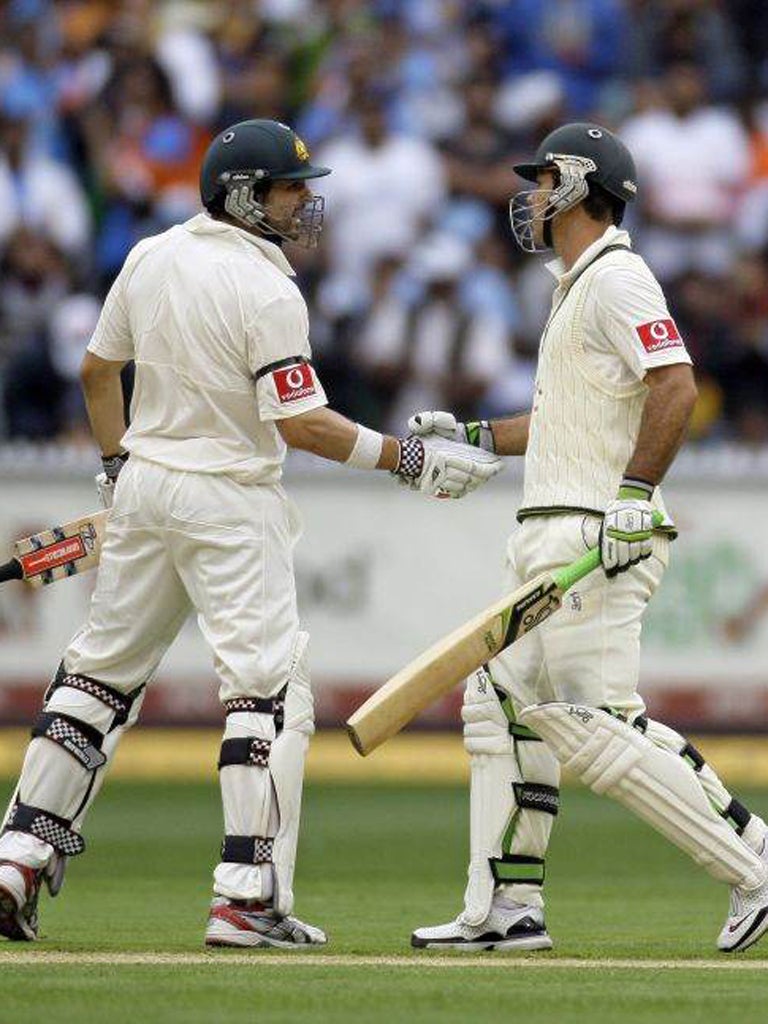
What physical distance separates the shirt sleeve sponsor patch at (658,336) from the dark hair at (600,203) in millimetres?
451

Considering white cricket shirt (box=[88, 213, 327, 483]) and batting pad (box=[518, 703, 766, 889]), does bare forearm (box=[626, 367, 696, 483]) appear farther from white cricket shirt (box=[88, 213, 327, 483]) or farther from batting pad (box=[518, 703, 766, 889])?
white cricket shirt (box=[88, 213, 327, 483])

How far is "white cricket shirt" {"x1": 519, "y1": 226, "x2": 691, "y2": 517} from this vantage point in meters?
6.05

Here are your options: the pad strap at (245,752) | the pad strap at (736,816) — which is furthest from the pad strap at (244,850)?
the pad strap at (736,816)

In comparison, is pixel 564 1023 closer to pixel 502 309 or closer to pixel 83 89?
pixel 502 309

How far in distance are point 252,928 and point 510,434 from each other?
148 cm

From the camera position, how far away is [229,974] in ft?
17.7

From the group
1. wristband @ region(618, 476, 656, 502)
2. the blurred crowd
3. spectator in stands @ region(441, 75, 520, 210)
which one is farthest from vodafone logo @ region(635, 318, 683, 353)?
spectator in stands @ region(441, 75, 520, 210)

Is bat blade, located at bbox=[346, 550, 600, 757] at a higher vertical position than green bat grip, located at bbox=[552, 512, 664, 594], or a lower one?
lower

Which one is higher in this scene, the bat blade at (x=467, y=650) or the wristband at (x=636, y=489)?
the wristband at (x=636, y=489)

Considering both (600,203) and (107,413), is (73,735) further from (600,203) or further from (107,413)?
(600,203)

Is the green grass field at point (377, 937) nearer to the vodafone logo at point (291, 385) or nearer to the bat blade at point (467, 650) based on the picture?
the bat blade at point (467, 650)

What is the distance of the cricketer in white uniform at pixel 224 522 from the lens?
6.03 meters

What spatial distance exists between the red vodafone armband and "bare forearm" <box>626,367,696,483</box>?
2.51ft

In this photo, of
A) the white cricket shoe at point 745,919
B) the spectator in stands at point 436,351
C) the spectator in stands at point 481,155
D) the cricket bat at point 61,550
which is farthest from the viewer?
the spectator in stands at point 481,155
